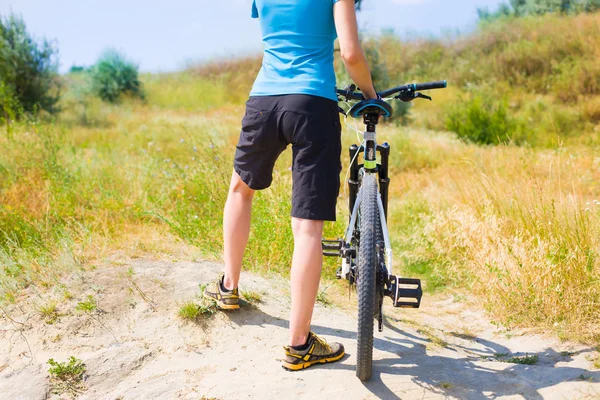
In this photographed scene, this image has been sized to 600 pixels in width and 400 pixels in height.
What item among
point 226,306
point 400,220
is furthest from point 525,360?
point 400,220

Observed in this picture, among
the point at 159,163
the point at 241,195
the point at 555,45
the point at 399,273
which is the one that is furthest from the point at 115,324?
the point at 555,45

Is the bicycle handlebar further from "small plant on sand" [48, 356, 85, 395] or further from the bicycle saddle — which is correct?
"small plant on sand" [48, 356, 85, 395]

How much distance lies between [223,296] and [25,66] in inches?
507

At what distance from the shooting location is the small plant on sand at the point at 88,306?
10.2 feet

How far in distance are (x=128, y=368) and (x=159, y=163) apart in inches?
162

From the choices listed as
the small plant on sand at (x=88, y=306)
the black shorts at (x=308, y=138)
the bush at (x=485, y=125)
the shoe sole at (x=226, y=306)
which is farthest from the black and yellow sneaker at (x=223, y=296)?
the bush at (x=485, y=125)

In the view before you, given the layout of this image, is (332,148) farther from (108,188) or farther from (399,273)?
(108,188)

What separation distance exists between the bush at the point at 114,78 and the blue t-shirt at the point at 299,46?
19.4m

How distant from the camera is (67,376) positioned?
2646 millimetres

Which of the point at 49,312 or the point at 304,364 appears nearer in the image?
the point at 304,364

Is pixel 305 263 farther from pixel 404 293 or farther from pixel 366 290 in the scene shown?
pixel 404 293

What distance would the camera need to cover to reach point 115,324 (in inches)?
121

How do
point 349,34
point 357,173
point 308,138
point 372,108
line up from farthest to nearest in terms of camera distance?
point 357,173
point 372,108
point 308,138
point 349,34

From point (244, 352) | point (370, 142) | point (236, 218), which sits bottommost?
point (244, 352)
